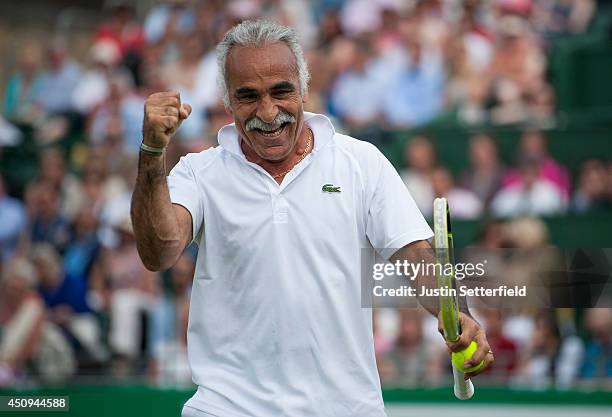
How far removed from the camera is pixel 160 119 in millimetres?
4180

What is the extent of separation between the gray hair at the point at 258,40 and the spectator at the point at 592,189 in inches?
249

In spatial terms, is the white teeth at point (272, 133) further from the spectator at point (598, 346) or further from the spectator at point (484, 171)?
the spectator at point (484, 171)

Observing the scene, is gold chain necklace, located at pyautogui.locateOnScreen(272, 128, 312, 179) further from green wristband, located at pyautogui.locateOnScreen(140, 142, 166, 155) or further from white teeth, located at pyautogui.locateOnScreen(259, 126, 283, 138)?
green wristband, located at pyautogui.locateOnScreen(140, 142, 166, 155)

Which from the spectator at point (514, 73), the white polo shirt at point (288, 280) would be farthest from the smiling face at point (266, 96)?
the spectator at point (514, 73)

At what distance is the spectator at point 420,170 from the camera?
11.0 meters

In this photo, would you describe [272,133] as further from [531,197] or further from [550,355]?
[531,197]

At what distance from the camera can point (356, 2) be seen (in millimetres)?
14180

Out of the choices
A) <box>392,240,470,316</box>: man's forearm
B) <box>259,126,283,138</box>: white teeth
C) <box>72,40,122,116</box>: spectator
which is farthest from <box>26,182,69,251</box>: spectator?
<box>392,240,470,316</box>: man's forearm

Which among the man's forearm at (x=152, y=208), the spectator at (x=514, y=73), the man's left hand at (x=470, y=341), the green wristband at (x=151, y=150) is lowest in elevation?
the man's left hand at (x=470, y=341)

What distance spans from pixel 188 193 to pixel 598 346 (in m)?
5.36

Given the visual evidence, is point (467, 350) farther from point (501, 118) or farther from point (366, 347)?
point (501, 118)

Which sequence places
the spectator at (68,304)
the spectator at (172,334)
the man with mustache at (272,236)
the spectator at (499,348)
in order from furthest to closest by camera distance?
1. the spectator at (68,304)
2. the spectator at (172,334)
3. the spectator at (499,348)
4. the man with mustache at (272,236)

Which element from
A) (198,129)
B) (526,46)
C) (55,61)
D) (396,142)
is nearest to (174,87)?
(198,129)

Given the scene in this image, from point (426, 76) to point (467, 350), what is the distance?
8344 mm
